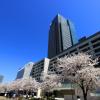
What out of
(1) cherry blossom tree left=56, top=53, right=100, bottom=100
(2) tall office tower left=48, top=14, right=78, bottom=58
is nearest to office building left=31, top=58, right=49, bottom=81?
(2) tall office tower left=48, top=14, right=78, bottom=58

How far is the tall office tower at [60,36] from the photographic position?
14438cm

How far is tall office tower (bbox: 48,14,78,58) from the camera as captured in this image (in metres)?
144

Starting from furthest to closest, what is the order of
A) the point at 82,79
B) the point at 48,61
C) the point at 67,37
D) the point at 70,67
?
1. the point at 67,37
2. the point at 48,61
3. the point at 70,67
4. the point at 82,79

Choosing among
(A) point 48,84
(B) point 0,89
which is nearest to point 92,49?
(A) point 48,84

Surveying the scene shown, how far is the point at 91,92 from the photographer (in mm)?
27000

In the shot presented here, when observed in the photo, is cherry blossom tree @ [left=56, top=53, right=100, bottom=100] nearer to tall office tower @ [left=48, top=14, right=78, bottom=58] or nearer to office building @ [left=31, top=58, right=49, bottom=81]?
office building @ [left=31, top=58, right=49, bottom=81]

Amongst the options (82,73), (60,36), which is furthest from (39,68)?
(82,73)

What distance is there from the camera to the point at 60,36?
484 ft

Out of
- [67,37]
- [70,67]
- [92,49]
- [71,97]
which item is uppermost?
[67,37]

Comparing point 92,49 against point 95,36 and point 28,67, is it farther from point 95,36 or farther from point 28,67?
point 28,67

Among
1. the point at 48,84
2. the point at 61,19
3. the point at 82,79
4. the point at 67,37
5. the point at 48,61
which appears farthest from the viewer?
the point at 61,19

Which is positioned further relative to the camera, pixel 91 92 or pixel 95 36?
pixel 95 36

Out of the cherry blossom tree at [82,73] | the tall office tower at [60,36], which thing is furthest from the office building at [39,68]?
the cherry blossom tree at [82,73]

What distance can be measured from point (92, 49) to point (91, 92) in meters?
45.4
